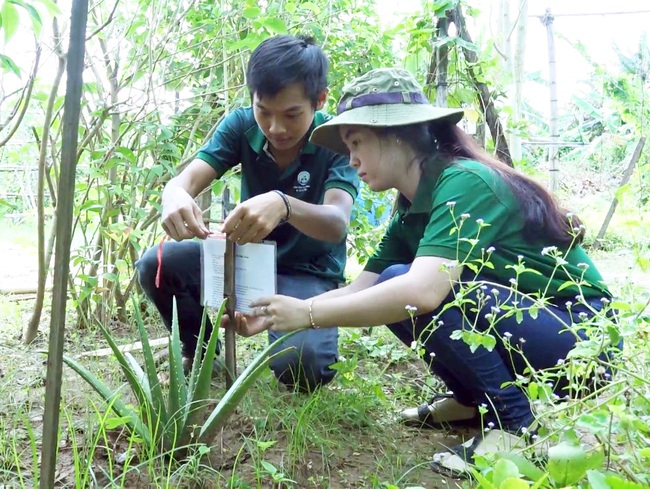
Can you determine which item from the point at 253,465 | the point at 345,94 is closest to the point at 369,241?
the point at 345,94

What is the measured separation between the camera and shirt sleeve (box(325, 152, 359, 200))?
222 centimetres

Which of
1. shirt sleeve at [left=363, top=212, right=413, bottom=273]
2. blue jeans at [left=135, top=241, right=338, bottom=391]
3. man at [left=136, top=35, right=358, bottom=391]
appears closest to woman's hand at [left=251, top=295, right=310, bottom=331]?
man at [left=136, top=35, right=358, bottom=391]

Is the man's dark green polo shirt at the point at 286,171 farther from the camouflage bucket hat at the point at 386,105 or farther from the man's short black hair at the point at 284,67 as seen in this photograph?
the camouflage bucket hat at the point at 386,105

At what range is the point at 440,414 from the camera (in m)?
2.11

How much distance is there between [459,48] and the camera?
3039 mm

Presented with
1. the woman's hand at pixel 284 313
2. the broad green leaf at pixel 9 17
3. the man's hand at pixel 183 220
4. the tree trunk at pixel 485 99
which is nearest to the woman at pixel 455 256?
the woman's hand at pixel 284 313

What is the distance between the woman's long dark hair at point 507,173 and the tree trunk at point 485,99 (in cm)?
119

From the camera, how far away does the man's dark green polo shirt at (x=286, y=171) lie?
2.31m

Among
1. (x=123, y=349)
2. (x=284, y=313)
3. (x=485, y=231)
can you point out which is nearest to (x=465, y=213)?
(x=485, y=231)

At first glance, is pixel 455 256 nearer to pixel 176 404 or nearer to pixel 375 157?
pixel 375 157

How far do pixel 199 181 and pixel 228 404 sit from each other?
3.21ft

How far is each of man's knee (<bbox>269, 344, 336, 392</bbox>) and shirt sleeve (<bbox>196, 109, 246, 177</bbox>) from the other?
0.70m

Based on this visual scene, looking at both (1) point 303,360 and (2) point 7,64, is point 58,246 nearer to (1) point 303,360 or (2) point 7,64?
(2) point 7,64

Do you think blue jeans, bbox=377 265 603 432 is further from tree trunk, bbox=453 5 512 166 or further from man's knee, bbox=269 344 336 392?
tree trunk, bbox=453 5 512 166
